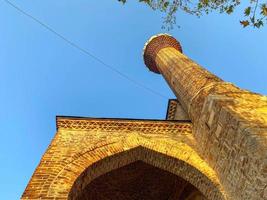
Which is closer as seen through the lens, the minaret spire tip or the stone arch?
the stone arch

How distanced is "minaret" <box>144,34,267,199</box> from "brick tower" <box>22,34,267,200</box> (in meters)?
0.02

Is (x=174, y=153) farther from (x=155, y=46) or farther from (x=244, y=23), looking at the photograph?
(x=155, y=46)

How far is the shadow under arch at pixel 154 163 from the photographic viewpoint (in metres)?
6.35

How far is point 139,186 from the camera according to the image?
890 centimetres

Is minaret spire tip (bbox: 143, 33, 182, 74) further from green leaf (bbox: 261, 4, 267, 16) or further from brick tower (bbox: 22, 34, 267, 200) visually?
green leaf (bbox: 261, 4, 267, 16)

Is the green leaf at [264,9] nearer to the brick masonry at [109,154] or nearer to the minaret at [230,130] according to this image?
the minaret at [230,130]

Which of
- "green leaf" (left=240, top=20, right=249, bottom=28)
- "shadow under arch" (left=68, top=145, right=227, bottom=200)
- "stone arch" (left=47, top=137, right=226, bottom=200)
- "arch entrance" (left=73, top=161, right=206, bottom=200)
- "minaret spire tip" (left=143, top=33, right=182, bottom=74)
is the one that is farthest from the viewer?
"minaret spire tip" (left=143, top=33, right=182, bottom=74)

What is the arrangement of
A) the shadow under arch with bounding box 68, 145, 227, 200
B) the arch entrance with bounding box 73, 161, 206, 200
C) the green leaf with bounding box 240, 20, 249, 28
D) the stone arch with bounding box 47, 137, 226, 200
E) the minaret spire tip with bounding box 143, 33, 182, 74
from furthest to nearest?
the minaret spire tip with bounding box 143, 33, 182, 74 → the arch entrance with bounding box 73, 161, 206, 200 → the shadow under arch with bounding box 68, 145, 227, 200 → the stone arch with bounding box 47, 137, 226, 200 → the green leaf with bounding box 240, 20, 249, 28

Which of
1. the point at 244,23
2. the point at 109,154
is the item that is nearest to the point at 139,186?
the point at 109,154

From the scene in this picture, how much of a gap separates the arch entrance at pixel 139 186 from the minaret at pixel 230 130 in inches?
67.7

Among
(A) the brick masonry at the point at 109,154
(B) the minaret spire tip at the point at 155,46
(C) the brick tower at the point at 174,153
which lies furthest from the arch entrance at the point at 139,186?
(B) the minaret spire tip at the point at 155,46

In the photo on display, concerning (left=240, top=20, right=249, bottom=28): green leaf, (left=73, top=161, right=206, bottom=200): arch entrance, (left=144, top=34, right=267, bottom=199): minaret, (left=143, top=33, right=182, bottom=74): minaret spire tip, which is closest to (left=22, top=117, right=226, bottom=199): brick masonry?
(left=144, top=34, right=267, bottom=199): minaret

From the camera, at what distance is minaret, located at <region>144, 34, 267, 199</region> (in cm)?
534

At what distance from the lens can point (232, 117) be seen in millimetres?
6137
